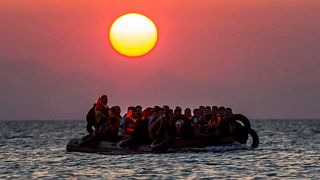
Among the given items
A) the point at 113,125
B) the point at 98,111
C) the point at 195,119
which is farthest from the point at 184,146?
the point at 98,111

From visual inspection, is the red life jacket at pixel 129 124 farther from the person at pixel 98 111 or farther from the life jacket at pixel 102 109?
the life jacket at pixel 102 109

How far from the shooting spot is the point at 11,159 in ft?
136

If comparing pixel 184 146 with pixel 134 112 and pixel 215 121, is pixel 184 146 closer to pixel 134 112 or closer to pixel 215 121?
pixel 215 121

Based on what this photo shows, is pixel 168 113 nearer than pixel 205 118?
Yes

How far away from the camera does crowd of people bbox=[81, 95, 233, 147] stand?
36656mm

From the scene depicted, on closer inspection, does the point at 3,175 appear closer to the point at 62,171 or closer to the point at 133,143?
the point at 62,171

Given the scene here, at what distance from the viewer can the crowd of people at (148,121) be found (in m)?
36.7

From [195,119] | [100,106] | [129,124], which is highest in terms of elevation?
[100,106]

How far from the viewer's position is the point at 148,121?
3669cm

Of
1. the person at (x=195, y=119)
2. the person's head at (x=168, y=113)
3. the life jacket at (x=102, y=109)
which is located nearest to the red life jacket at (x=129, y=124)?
the person's head at (x=168, y=113)

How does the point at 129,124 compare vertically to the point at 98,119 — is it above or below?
below

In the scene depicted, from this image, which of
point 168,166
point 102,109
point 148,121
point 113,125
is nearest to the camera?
point 168,166

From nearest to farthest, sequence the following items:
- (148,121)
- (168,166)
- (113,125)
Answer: (168,166) → (148,121) → (113,125)

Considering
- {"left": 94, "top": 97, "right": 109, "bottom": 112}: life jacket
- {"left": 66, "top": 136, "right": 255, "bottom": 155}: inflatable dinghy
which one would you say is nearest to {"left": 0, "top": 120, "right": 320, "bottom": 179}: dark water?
{"left": 66, "top": 136, "right": 255, "bottom": 155}: inflatable dinghy
